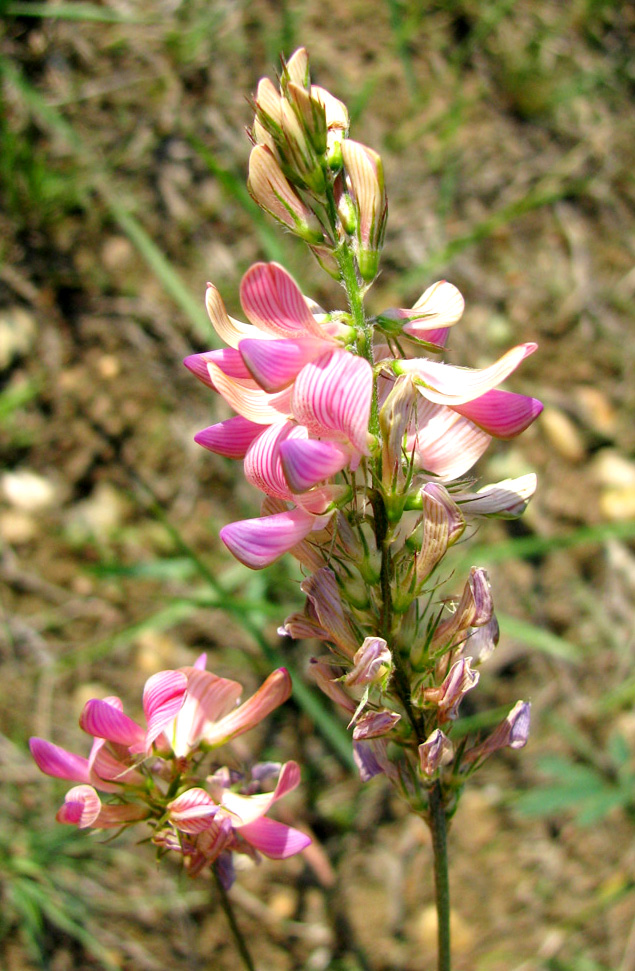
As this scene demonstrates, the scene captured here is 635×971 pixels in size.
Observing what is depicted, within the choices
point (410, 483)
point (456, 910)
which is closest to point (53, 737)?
point (456, 910)

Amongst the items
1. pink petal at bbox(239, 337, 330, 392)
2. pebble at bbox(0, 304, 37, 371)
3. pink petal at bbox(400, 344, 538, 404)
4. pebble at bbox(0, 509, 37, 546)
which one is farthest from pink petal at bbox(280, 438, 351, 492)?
pebble at bbox(0, 304, 37, 371)

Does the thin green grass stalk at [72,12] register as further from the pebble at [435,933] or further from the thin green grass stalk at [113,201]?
the pebble at [435,933]

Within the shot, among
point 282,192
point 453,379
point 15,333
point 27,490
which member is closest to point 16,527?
point 27,490

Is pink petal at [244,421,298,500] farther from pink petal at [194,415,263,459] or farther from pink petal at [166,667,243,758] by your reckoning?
pink petal at [166,667,243,758]

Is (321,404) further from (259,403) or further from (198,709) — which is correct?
(198,709)

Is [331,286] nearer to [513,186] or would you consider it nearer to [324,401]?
[513,186]

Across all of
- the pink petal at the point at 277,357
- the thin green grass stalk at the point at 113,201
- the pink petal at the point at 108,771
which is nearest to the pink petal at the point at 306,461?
the pink petal at the point at 277,357
